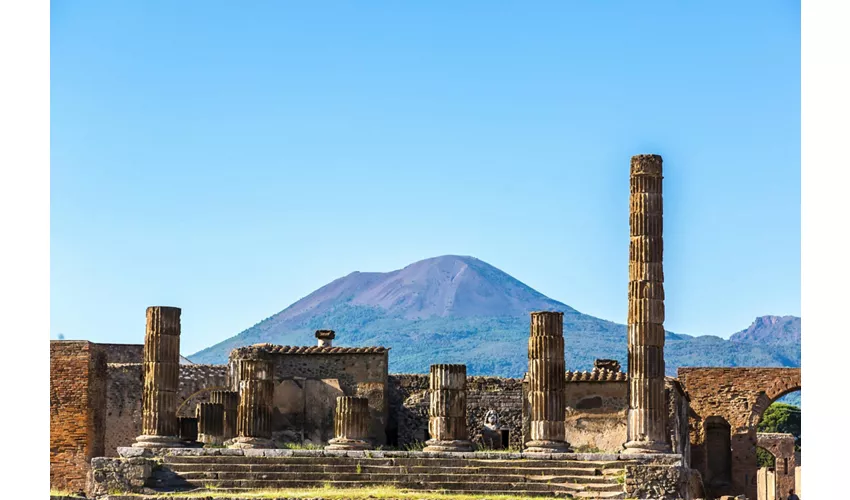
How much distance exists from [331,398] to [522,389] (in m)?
5.05

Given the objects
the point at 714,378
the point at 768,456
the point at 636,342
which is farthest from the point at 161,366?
the point at 768,456

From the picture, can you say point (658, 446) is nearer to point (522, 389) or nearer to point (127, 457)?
point (127, 457)

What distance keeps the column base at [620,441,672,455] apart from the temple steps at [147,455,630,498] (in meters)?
0.80

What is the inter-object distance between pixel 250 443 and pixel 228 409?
2696 mm

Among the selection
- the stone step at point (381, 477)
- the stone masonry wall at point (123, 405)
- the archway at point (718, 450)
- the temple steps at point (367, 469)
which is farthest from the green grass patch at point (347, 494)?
the archway at point (718, 450)

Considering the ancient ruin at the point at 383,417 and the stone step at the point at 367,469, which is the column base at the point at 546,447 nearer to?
the ancient ruin at the point at 383,417

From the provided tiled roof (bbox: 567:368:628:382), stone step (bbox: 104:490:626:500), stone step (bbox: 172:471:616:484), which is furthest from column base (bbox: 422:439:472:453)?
tiled roof (bbox: 567:368:628:382)

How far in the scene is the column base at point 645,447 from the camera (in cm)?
3338

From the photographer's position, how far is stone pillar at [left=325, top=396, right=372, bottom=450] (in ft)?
116

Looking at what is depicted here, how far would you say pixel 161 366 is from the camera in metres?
35.7

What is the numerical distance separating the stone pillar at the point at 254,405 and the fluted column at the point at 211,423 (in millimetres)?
708

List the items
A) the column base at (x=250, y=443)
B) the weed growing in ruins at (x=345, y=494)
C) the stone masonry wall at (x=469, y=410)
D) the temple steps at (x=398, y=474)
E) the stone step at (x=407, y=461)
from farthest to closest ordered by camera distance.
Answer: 1. the stone masonry wall at (x=469, y=410)
2. the column base at (x=250, y=443)
3. the stone step at (x=407, y=461)
4. the temple steps at (x=398, y=474)
5. the weed growing in ruins at (x=345, y=494)

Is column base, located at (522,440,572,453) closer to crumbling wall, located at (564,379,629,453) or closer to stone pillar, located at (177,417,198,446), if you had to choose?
stone pillar, located at (177,417,198,446)

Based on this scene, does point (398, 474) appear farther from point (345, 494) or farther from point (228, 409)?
point (228, 409)
